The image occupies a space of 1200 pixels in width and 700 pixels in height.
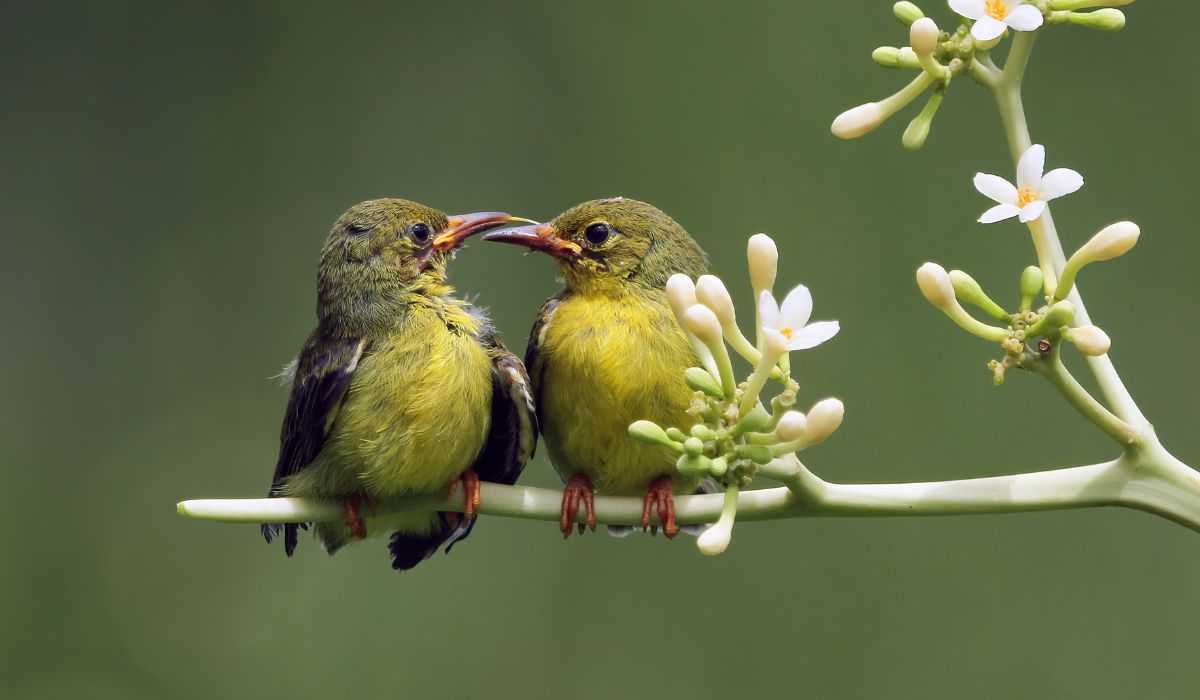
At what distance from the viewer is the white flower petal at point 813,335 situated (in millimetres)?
1911

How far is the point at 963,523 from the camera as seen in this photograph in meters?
5.93

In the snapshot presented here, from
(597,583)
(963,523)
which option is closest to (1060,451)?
(963,523)

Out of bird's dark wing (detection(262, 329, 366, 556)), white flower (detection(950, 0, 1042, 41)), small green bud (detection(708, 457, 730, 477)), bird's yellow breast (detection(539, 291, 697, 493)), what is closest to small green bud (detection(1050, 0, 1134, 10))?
white flower (detection(950, 0, 1042, 41))

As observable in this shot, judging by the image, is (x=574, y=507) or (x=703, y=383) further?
(x=574, y=507)

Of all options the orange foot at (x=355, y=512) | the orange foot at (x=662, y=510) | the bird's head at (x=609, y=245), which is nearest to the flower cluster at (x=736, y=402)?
the orange foot at (x=662, y=510)

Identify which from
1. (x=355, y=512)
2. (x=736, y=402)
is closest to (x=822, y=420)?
(x=736, y=402)

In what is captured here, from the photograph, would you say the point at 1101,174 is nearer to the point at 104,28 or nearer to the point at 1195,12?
the point at 1195,12

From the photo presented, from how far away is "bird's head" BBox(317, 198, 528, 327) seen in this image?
3123 millimetres

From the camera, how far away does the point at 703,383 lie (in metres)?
1.99

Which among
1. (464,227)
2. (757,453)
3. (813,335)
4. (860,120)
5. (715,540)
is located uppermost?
(464,227)

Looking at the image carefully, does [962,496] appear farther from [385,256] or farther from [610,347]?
[385,256]

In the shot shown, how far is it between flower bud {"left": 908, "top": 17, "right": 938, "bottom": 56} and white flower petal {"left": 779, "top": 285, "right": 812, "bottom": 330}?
32 centimetres

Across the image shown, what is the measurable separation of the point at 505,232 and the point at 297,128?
3718mm

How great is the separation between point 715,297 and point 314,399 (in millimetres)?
1229
